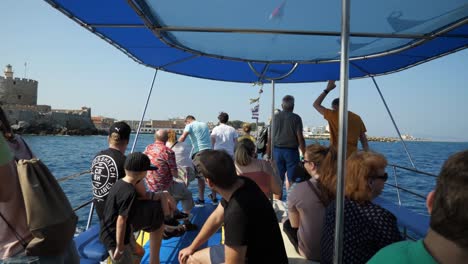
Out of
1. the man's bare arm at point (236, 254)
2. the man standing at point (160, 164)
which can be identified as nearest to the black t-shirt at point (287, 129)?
the man standing at point (160, 164)

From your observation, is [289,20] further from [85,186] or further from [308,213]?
[85,186]

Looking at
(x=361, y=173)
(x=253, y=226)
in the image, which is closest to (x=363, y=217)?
(x=361, y=173)

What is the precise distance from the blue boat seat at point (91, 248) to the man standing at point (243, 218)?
4.23 feet

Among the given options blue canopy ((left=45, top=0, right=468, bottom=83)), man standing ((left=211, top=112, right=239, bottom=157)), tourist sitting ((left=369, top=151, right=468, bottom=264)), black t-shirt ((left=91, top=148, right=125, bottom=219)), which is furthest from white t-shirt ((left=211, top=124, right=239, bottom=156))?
tourist sitting ((left=369, top=151, right=468, bottom=264))

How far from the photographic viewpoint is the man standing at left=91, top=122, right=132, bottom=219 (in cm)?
222

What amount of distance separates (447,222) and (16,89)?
74385mm

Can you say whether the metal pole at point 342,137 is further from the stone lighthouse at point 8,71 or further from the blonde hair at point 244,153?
the stone lighthouse at point 8,71

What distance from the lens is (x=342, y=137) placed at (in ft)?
4.92

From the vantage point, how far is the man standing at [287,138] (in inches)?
160

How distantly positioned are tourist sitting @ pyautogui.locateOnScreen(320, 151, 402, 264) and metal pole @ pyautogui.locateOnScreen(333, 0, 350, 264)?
0.09m

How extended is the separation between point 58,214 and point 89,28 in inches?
79.5

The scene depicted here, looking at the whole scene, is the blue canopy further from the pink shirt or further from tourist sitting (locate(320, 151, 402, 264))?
the pink shirt

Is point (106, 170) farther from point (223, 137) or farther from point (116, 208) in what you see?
point (223, 137)

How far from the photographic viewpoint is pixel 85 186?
11078 mm
